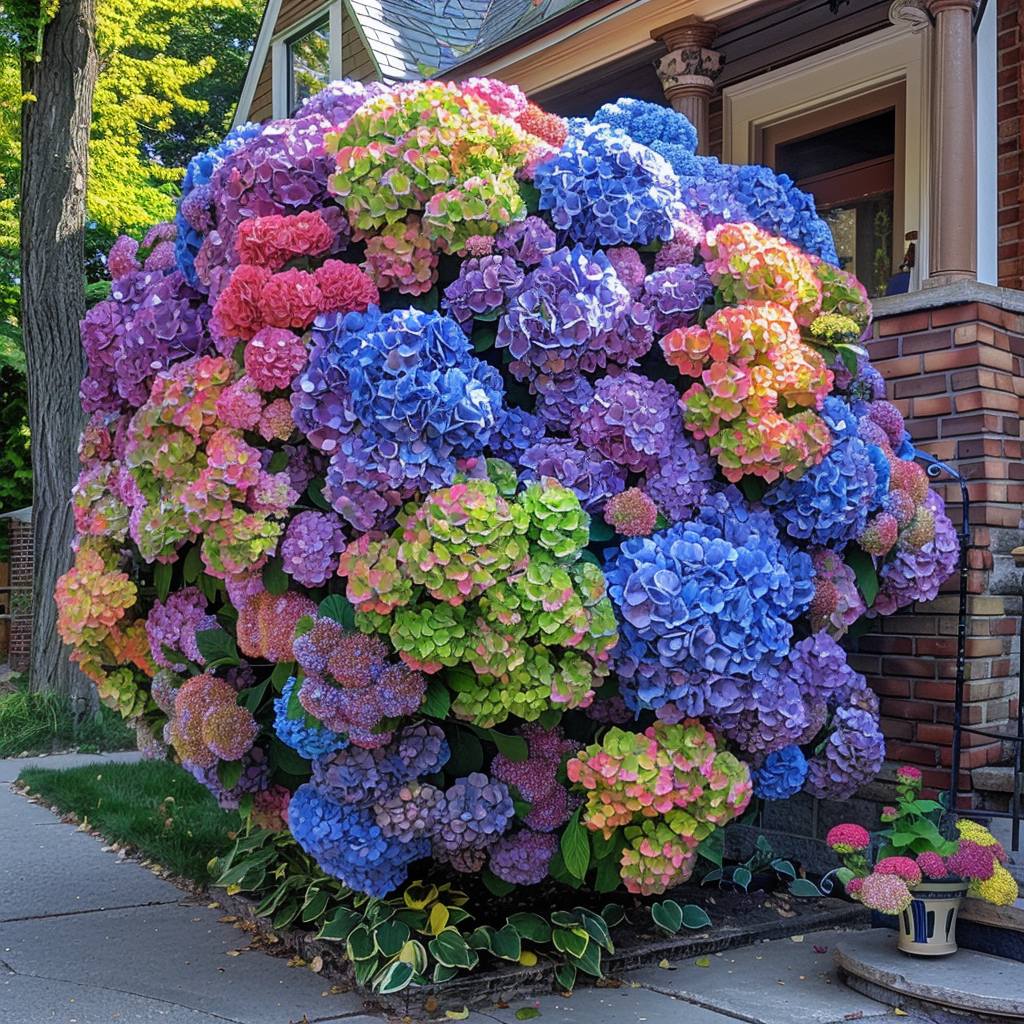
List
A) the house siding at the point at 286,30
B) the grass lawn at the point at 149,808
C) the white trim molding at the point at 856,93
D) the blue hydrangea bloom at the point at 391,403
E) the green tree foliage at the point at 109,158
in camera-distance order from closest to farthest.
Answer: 1. the blue hydrangea bloom at the point at 391,403
2. the grass lawn at the point at 149,808
3. the white trim molding at the point at 856,93
4. the house siding at the point at 286,30
5. the green tree foliage at the point at 109,158

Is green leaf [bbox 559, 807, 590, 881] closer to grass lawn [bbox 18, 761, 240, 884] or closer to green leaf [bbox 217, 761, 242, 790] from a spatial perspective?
green leaf [bbox 217, 761, 242, 790]

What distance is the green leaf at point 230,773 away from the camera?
3.70 meters

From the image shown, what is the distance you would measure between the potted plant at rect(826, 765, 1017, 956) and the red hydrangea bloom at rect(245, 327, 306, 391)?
2.21 m

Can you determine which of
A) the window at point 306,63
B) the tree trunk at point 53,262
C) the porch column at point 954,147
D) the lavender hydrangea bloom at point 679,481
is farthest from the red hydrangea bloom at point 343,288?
the window at point 306,63

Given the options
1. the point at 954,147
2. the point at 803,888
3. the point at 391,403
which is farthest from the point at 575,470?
the point at 954,147

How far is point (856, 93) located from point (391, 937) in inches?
227

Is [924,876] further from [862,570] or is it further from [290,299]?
[290,299]

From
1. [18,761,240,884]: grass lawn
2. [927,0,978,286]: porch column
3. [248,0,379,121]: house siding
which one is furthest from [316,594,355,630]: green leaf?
[248,0,379,121]: house siding

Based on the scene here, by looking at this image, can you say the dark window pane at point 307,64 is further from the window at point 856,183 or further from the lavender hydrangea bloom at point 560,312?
the lavender hydrangea bloom at point 560,312

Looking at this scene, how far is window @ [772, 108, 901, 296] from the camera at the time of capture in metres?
7.75

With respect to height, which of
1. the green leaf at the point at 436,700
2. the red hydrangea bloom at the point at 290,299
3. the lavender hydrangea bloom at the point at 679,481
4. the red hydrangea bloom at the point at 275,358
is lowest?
the green leaf at the point at 436,700

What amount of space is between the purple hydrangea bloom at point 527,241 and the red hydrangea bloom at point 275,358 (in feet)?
2.11

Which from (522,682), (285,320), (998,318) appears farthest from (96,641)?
(998,318)

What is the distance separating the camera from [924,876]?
371cm
